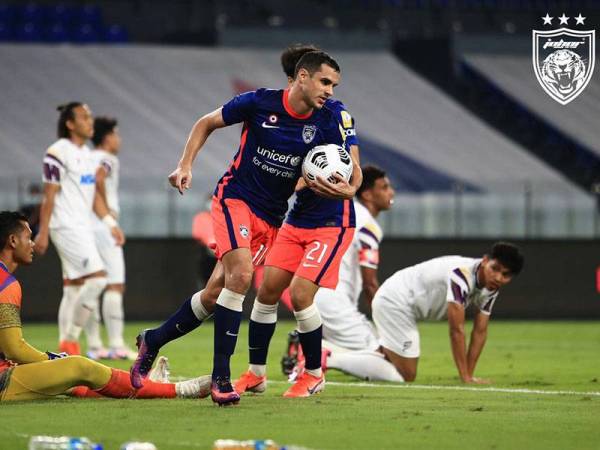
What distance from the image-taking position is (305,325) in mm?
9102

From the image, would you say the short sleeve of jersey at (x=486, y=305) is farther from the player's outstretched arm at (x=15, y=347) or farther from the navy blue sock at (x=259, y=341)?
the player's outstretched arm at (x=15, y=347)

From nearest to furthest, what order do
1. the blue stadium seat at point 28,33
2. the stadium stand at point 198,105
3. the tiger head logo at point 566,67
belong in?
1. the tiger head logo at point 566,67
2. the stadium stand at point 198,105
3. the blue stadium seat at point 28,33

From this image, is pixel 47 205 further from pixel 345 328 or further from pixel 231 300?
pixel 231 300

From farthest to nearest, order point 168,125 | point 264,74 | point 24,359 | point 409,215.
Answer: point 264,74, point 168,125, point 409,215, point 24,359

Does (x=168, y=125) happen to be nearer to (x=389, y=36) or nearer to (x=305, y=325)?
(x=389, y=36)

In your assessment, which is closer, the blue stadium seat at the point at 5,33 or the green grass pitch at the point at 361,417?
the green grass pitch at the point at 361,417

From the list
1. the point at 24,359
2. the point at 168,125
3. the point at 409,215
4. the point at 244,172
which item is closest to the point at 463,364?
the point at 244,172

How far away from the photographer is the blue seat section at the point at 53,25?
30.2 m

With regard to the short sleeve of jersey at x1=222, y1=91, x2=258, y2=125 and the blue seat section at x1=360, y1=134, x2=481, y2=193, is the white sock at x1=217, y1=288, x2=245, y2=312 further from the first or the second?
the blue seat section at x1=360, y1=134, x2=481, y2=193

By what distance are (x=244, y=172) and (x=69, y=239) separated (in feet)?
16.8

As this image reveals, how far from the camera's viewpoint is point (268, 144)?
8500 mm

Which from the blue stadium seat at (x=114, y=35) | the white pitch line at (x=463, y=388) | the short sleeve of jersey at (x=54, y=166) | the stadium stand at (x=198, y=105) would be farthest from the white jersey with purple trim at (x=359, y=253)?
the blue stadium seat at (x=114, y=35)

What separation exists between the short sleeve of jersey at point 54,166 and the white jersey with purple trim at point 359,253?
9.60 ft

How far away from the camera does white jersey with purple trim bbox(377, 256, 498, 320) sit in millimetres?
10897
